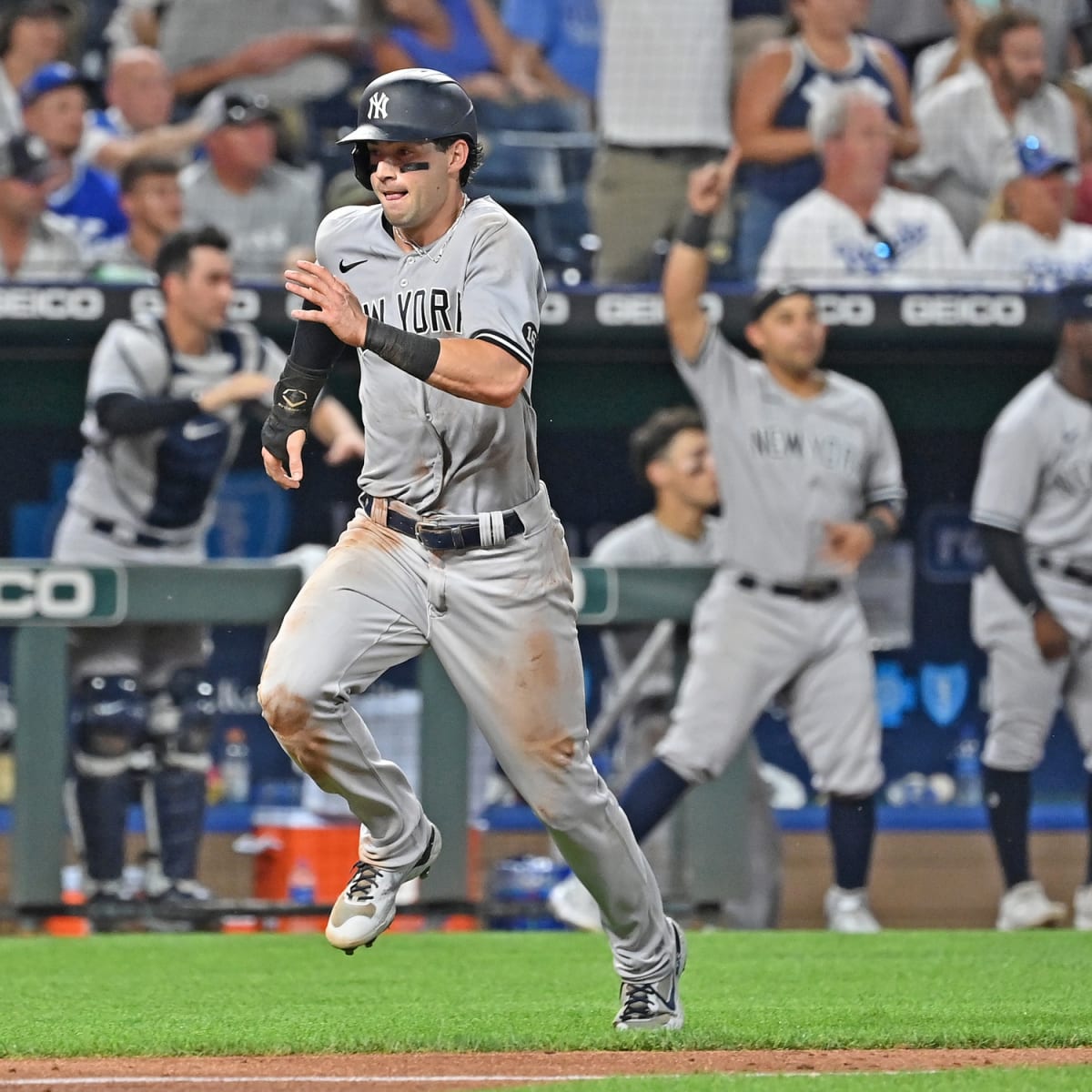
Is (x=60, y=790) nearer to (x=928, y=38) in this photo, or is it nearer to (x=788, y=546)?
(x=788, y=546)

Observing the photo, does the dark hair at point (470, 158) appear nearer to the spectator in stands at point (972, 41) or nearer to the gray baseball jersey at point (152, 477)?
the gray baseball jersey at point (152, 477)

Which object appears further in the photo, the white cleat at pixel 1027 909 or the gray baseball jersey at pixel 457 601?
the white cleat at pixel 1027 909

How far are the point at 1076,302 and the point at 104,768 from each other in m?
3.44

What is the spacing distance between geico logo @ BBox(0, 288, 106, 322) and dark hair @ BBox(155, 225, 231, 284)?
1.92 feet

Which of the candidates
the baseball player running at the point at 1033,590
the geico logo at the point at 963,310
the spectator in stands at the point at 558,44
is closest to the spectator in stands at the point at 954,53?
the geico logo at the point at 963,310

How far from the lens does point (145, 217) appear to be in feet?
24.3

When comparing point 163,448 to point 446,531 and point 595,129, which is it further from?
point 446,531

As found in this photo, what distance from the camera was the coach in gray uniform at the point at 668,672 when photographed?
21.4 ft

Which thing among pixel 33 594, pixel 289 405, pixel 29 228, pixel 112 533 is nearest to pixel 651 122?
pixel 29 228

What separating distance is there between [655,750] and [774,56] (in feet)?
8.99

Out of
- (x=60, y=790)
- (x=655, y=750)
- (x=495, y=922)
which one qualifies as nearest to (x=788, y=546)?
(x=655, y=750)

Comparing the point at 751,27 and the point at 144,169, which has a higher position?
the point at 751,27

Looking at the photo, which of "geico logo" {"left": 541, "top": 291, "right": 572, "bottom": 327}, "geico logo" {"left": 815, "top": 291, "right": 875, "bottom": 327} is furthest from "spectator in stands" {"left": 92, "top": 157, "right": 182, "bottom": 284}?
"geico logo" {"left": 815, "top": 291, "right": 875, "bottom": 327}

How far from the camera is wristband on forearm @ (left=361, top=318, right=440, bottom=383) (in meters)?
3.24
